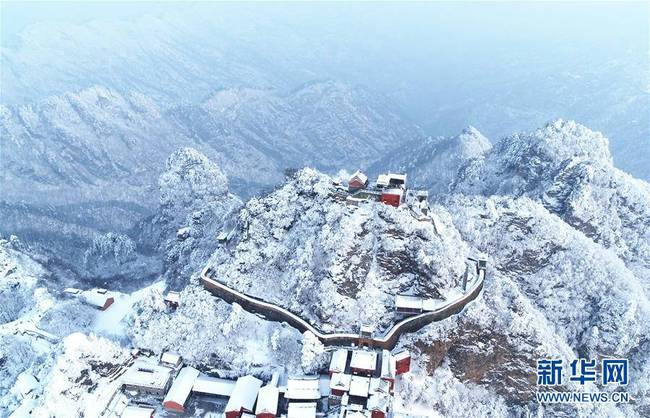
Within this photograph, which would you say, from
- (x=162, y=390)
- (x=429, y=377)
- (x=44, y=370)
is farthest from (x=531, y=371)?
(x=44, y=370)

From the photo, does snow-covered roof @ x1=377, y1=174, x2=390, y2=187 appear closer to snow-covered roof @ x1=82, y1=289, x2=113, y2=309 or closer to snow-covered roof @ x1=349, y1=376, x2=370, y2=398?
snow-covered roof @ x1=349, y1=376, x2=370, y2=398

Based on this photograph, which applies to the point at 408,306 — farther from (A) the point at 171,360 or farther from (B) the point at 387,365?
(A) the point at 171,360

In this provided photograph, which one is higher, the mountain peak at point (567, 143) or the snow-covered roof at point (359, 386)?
the mountain peak at point (567, 143)

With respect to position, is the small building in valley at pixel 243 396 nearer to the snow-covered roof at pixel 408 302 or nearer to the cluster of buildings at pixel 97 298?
the snow-covered roof at pixel 408 302

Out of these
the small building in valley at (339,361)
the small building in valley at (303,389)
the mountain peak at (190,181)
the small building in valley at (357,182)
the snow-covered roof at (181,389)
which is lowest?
the snow-covered roof at (181,389)

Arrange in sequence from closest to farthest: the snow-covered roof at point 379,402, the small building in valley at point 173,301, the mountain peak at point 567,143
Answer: the snow-covered roof at point 379,402 → the small building in valley at point 173,301 → the mountain peak at point 567,143

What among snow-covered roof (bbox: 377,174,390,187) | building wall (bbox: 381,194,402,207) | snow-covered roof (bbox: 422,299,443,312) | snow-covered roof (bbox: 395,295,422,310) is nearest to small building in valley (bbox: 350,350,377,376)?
snow-covered roof (bbox: 395,295,422,310)

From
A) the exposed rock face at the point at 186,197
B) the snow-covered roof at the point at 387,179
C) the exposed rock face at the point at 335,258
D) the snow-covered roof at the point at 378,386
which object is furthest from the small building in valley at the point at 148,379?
the exposed rock face at the point at 186,197

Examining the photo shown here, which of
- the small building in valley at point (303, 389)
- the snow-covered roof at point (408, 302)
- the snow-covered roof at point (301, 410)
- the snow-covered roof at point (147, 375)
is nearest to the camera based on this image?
the snow-covered roof at point (301, 410)
